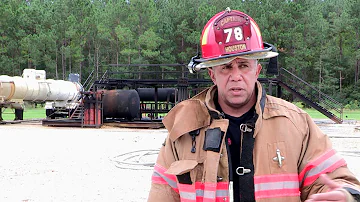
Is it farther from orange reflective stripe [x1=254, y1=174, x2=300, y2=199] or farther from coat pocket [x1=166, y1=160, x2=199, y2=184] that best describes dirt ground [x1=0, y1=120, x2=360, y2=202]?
orange reflective stripe [x1=254, y1=174, x2=300, y2=199]

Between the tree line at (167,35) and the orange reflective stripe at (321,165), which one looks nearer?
the orange reflective stripe at (321,165)

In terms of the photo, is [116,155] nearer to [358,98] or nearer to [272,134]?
[272,134]

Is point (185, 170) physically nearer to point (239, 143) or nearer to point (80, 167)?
point (239, 143)

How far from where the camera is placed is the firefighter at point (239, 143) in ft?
7.13

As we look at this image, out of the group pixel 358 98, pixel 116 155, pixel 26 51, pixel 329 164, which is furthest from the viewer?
pixel 26 51

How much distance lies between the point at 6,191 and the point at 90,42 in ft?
198

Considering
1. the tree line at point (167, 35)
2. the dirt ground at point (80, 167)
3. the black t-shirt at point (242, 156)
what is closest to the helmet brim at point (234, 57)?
the black t-shirt at point (242, 156)

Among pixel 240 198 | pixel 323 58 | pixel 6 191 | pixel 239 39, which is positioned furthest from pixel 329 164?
A: pixel 323 58

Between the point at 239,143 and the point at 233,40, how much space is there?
0.59m

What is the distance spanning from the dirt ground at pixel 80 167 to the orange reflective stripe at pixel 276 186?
15.2 ft

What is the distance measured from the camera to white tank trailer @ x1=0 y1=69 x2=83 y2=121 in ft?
75.7

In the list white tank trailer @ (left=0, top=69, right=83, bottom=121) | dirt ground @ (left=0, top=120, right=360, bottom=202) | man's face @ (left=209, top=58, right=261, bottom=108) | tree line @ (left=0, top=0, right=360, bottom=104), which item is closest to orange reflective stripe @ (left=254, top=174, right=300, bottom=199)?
man's face @ (left=209, top=58, right=261, bottom=108)

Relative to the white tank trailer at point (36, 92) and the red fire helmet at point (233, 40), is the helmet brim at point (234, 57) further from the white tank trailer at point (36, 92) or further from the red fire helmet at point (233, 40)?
the white tank trailer at point (36, 92)

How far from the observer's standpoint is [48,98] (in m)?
25.5
